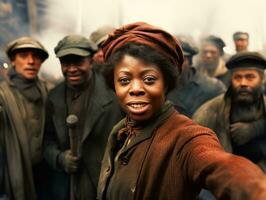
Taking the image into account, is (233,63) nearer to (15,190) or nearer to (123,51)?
(15,190)

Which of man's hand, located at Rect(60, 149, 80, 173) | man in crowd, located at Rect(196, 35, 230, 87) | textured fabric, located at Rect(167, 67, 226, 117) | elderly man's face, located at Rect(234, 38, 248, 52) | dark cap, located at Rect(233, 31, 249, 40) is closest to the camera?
man's hand, located at Rect(60, 149, 80, 173)

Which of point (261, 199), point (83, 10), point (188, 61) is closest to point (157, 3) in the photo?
point (83, 10)

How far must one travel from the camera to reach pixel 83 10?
5613 millimetres

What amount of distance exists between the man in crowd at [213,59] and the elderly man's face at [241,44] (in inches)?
6.6

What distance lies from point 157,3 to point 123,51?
4.30 m

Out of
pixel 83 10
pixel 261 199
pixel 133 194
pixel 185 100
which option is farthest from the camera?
pixel 83 10

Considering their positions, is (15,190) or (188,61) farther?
(188,61)

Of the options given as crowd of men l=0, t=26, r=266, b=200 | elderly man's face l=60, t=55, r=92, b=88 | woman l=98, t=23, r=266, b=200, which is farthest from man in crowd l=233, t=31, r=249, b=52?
woman l=98, t=23, r=266, b=200

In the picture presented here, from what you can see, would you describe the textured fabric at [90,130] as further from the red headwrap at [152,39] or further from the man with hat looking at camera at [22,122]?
the red headwrap at [152,39]

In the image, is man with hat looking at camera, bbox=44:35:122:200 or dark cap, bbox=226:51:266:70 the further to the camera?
dark cap, bbox=226:51:266:70

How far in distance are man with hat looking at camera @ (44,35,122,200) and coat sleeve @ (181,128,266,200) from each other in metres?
2.07

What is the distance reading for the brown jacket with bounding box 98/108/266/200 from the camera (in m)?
1.06

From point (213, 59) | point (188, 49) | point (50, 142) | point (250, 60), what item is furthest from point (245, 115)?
point (213, 59)

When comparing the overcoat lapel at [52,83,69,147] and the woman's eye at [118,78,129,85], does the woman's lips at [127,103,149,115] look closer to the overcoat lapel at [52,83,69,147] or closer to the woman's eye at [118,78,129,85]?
the woman's eye at [118,78,129,85]
